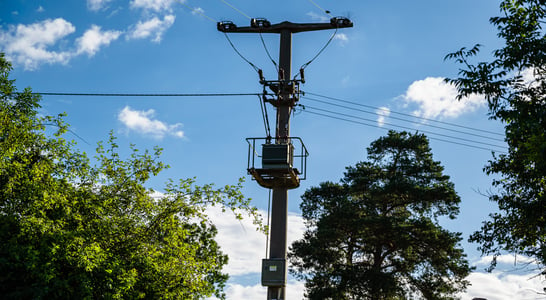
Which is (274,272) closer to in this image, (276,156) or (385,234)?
(276,156)

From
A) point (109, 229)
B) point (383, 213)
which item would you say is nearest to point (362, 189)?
point (383, 213)

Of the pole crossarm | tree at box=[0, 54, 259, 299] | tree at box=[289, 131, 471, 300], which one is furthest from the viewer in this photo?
tree at box=[289, 131, 471, 300]

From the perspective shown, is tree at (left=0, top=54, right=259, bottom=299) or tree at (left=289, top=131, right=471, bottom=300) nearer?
tree at (left=0, top=54, right=259, bottom=299)

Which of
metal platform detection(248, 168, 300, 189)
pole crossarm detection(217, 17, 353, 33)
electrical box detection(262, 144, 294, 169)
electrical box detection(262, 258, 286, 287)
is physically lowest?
electrical box detection(262, 258, 286, 287)

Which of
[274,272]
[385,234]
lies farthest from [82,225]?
[385,234]

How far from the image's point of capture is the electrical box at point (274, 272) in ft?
49.4

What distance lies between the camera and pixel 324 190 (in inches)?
1214

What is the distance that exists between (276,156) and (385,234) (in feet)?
44.9

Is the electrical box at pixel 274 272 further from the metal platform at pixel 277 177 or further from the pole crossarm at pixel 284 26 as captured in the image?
the pole crossarm at pixel 284 26

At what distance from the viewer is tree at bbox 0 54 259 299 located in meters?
13.1

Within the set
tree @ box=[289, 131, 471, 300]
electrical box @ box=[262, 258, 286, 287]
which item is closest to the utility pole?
electrical box @ box=[262, 258, 286, 287]

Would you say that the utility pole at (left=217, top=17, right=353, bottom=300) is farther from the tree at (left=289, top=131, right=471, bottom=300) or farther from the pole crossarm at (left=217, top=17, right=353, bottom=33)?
the tree at (left=289, top=131, right=471, bottom=300)

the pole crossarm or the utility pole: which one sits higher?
the pole crossarm

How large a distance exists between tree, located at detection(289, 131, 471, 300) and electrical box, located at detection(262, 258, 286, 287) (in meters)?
11.9
